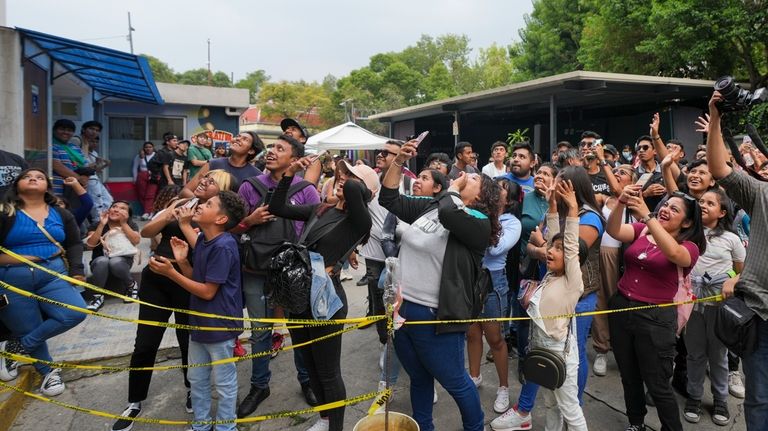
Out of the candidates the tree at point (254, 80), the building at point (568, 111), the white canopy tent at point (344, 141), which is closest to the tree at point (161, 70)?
the tree at point (254, 80)

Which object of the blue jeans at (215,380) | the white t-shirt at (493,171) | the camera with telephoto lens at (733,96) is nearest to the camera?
the camera with telephoto lens at (733,96)

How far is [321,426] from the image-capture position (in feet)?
10.9

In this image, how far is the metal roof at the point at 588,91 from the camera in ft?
33.0

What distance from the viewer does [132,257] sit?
5.63 m

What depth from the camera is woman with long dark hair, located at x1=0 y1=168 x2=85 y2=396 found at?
3.57 meters

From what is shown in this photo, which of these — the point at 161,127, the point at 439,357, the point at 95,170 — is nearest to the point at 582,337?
the point at 439,357

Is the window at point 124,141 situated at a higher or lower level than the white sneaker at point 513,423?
higher

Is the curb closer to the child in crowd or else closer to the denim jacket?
the denim jacket

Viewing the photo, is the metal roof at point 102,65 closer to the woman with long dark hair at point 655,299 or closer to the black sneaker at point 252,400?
the black sneaker at point 252,400

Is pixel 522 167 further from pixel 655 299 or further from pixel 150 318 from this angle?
pixel 150 318

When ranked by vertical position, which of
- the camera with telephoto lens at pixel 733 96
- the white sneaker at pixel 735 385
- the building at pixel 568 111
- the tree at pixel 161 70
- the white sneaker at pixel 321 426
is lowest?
the white sneaker at pixel 321 426

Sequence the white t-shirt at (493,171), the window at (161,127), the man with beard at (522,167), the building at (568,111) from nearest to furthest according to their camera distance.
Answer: the man with beard at (522,167)
the white t-shirt at (493,171)
the building at (568,111)
the window at (161,127)

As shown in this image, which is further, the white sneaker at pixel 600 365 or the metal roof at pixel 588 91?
the metal roof at pixel 588 91

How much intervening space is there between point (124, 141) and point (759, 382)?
12.5 metres
